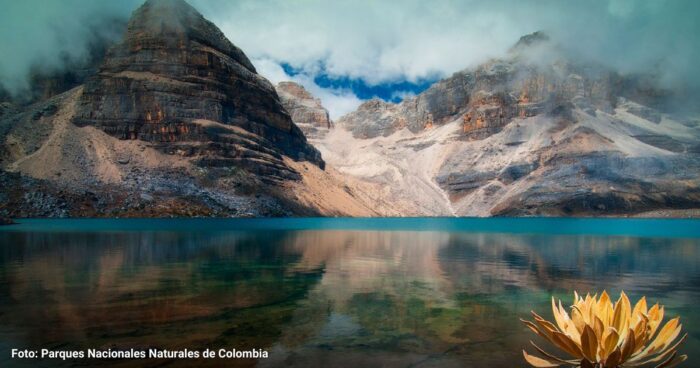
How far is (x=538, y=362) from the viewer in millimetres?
5523

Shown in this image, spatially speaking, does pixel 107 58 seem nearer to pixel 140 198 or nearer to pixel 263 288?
pixel 140 198

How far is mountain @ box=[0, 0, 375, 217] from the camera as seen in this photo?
132 meters

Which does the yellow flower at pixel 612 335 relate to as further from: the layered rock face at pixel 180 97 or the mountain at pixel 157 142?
the layered rock face at pixel 180 97

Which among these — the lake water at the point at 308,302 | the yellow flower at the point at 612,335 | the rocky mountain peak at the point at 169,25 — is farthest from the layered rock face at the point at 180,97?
the yellow flower at the point at 612,335

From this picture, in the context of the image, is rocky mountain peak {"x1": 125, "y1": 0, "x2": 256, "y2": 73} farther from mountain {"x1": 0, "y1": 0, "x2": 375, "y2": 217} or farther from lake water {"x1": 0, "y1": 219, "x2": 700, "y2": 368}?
lake water {"x1": 0, "y1": 219, "x2": 700, "y2": 368}

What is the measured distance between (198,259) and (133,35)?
594 ft

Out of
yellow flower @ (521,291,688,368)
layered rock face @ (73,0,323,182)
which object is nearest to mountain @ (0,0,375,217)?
layered rock face @ (73,0,323,182)

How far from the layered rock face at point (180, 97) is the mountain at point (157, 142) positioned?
1.35 feet

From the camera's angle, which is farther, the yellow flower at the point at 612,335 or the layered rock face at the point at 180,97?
the layered rock face at the point at 180,97

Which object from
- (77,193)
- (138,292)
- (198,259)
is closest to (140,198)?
(77,193)

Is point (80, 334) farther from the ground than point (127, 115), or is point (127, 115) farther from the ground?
point (127, 115)

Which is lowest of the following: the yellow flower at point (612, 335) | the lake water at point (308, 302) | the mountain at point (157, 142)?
the lake water at point (308, 302)

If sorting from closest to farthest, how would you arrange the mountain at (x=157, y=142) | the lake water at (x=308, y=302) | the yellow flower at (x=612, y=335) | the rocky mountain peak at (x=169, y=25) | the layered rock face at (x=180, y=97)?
the yellow flower at (x=612, y=335)
the lake water at (x=308, y=302)
the mountain at (x=157, y=142)
the layered rock face at (x=180, y=97)
the rocky mountain peak at (x=169, y=25)

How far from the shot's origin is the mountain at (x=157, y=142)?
13238 cm
